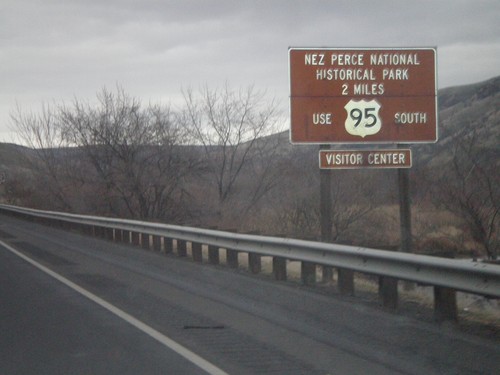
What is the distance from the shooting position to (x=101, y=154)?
38.6 meters

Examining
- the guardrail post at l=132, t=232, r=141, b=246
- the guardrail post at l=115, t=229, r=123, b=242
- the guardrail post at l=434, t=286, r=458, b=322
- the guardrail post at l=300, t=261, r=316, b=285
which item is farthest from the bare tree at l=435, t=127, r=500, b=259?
the guardrail post at l=434, t=286, r=458, b=322

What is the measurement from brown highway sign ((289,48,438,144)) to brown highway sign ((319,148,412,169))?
0.26 m

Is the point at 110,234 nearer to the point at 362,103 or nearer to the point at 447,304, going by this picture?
the point at 362,103

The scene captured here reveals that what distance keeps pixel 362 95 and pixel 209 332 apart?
8474mm

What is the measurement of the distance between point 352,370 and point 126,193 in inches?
1161

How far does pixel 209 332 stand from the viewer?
34.3 feet

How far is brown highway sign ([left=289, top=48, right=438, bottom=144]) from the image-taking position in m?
17.2

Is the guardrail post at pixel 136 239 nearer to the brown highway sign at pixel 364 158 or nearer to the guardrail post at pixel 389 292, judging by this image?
the brown highway sign at pixel 364 158

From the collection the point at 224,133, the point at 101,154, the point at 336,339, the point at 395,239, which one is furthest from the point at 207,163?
the point at 336,339

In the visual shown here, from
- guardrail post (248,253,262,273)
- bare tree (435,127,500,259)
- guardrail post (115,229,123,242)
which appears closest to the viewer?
guardrail post (248,253,262,273)

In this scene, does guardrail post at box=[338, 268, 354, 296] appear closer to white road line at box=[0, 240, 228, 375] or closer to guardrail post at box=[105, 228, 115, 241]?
white road line at box=[0, 240, 228, 375]

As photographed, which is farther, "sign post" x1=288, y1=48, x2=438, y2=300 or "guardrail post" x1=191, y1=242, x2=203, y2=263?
"guardrail post" x1=191, y1=242, x2=203, y2=263

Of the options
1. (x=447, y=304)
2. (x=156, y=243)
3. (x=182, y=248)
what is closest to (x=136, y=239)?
(x=156, y=243)

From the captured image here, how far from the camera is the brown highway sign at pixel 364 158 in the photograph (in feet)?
56.3
